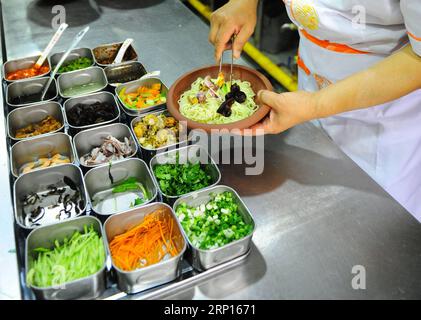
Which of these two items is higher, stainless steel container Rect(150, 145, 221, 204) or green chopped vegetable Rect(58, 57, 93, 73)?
green chopped vegetable Rect(58, 57, 93, 73)

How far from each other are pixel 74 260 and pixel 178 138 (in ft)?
2.26

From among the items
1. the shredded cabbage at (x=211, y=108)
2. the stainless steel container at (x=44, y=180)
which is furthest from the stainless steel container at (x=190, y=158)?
the stainless steel container at (x=44, y=180)

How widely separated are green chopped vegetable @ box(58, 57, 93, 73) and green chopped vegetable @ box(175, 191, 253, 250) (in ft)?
3.90

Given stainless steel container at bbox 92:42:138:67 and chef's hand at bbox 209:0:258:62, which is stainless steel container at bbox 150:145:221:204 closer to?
chef's hand at bbox 209:0:258:62

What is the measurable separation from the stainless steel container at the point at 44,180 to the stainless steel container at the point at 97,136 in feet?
0.58

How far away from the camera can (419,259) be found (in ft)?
4.36

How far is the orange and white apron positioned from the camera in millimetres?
1571

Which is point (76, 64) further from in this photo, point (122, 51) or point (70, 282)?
point (70, 282)

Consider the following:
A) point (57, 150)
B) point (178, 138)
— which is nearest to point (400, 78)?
point (178, 138)

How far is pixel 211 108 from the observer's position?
170 centimetres

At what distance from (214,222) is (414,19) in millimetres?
927

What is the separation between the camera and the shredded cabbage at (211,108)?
1649 mm

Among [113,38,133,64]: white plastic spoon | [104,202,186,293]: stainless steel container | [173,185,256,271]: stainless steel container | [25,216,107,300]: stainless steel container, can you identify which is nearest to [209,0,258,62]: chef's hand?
[113,38,133,64]: white plastic spoon

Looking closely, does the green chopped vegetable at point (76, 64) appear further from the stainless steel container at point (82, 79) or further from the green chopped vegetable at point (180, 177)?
the green chopped vegetable at point (180, 177)
